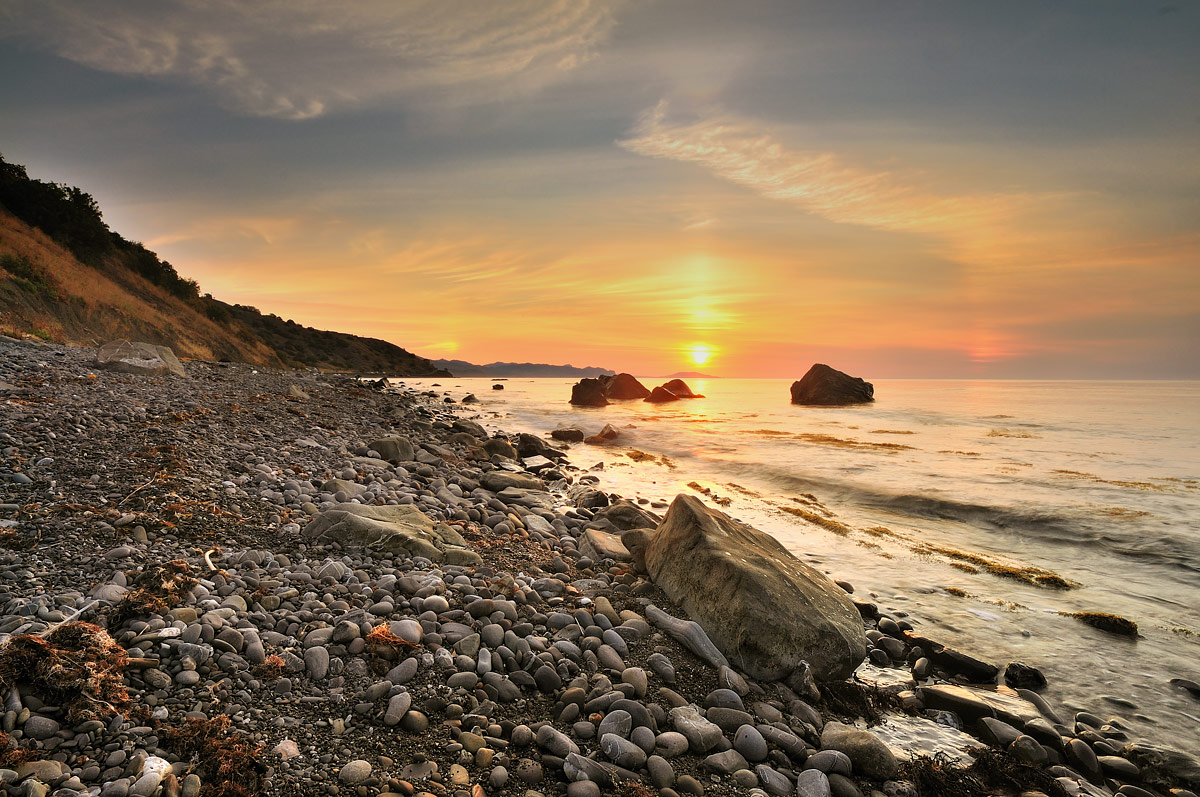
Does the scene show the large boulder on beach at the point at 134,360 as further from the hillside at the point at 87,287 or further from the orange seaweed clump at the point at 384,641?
the orange seaweed clump at the point at 384,641

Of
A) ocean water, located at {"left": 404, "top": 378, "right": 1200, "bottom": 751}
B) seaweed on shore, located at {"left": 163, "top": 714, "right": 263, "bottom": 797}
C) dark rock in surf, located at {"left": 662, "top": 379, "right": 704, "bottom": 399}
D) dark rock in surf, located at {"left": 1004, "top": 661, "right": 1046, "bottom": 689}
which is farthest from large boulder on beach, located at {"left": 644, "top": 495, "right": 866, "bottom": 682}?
dark rock in surf, located at {"left": 662, "top": 379, "right": 704, "bottom": 399}

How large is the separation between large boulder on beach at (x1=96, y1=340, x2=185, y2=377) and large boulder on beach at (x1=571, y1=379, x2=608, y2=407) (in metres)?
35.0

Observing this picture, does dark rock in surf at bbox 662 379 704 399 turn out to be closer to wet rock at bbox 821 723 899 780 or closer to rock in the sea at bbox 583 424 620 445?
rock in the sea at bbox 583 424 620 445

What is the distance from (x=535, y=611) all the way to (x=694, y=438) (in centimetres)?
2185

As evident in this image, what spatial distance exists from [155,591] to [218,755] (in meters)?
1.86

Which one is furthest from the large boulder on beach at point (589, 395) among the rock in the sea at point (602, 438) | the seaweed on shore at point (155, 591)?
the seaweed on shore at point (155, 591)

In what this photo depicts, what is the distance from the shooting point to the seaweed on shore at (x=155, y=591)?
12.5 ft

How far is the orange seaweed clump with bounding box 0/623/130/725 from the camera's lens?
2922 mm

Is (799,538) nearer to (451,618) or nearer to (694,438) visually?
(451,618)

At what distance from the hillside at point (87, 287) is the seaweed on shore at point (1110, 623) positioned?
27938mm

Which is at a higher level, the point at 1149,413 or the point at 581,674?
the point at 1149,413

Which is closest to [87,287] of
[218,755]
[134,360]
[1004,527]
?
[134,360]

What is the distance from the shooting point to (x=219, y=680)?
138 inches

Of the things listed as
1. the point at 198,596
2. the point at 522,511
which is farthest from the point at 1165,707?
the point at 198,596
